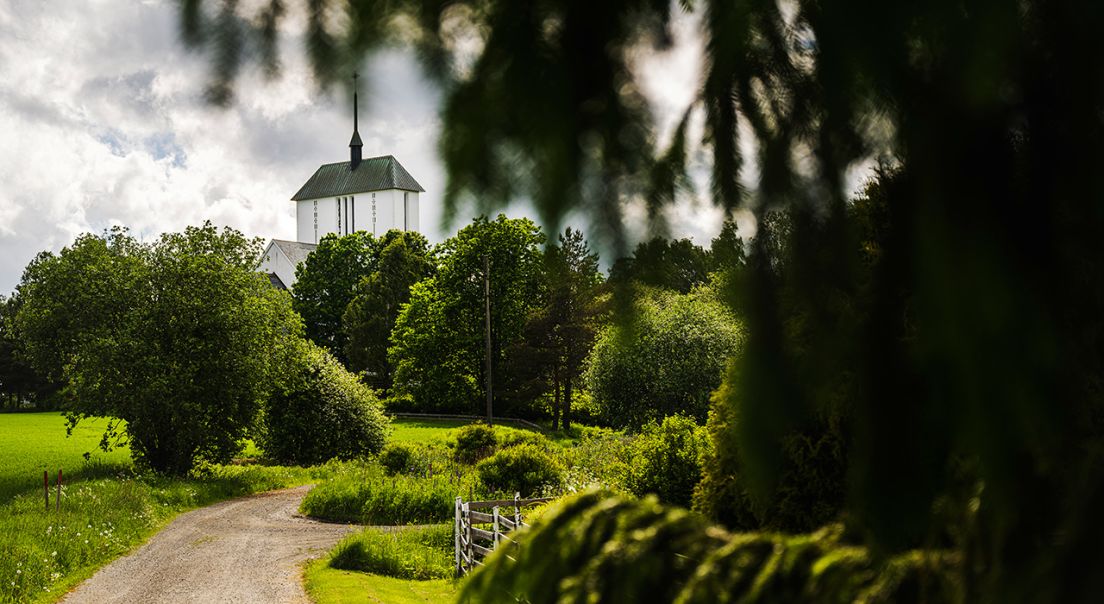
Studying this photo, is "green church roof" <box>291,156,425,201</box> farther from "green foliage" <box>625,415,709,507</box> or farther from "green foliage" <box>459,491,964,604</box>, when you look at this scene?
"green foliage" <box>625,415,709,507</box>

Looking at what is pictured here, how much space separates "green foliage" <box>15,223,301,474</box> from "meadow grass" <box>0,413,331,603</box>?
1215 millimetres

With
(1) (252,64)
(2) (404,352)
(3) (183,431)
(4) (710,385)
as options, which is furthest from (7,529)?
(2) (404,352)

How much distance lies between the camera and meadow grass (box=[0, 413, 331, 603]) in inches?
403

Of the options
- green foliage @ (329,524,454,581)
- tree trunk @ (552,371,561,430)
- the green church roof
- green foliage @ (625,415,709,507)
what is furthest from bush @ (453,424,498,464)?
the green church roof

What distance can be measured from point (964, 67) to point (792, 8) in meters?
0.34

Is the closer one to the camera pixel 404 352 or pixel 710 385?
pixel 710 385

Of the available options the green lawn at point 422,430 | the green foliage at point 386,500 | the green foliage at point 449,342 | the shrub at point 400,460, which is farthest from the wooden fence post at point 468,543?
the green foliage at point 449,342

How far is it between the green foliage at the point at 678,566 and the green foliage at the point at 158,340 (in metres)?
19.4

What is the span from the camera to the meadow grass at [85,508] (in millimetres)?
10227

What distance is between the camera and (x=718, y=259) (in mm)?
1396

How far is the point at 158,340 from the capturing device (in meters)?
19.5

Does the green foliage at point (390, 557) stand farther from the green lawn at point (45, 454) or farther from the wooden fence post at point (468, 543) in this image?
the green lawn at point (45, 454)

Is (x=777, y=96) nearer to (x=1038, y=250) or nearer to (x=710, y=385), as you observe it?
(x=1038, y=250)

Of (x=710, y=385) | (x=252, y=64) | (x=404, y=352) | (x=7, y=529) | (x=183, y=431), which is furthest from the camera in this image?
(x=404, y=352)
